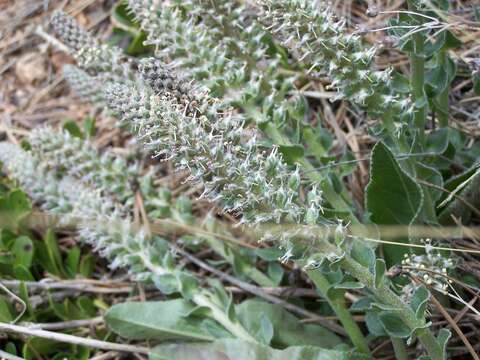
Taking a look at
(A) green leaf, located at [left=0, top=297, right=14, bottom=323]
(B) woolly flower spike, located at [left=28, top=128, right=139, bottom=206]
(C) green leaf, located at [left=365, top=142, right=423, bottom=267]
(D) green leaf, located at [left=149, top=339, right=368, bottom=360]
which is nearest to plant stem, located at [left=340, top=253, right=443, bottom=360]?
(D) green leaf, located at [left=149, top=339, right=368, bottom=360]

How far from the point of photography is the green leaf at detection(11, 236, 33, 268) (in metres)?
2.90

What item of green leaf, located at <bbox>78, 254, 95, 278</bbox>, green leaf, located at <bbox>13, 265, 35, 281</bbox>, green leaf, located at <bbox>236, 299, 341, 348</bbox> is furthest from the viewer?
green leaf, located at <bbox>78, 254, 95, 278</bbox>

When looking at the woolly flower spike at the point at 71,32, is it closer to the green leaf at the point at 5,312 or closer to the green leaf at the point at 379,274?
the green leaf at the point at 5,312

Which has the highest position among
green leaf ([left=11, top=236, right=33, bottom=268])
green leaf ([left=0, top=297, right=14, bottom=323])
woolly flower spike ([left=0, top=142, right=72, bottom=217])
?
woolly flower spike ([left=0, top=142, right=72, bottom=217])

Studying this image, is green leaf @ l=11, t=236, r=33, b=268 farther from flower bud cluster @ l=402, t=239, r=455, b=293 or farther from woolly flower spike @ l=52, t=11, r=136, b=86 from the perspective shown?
flower bud cluster @ l=402, t=239, r=455, b=293

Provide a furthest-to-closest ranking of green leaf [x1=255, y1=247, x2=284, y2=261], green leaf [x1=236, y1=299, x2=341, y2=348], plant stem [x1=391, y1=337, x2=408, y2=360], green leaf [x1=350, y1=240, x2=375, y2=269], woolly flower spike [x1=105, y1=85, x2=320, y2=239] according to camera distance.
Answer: green leaf [x1=236, y1=299, x2=341, y2=348] < green leaf [x1=255, y1=247, x2=284, y2=261] < plant stem [x1=391, y1=337, x2=408, y2=360] < green leaf [x1=350, y1=240, x2=375, y2=269] < woolly flower spike [x1=105, y1=85, x2=320, y2=239]

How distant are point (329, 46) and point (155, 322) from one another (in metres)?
1.20

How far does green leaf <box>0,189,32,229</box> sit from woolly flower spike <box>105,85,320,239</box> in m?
1.44

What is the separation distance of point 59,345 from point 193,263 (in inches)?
25.9

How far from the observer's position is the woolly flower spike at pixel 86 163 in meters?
2.90

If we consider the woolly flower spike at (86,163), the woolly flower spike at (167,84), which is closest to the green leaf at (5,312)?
the woolly flower spike at (86,163)

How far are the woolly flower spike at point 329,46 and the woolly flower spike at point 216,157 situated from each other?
38cm

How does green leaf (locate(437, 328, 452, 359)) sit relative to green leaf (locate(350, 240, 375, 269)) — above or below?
below

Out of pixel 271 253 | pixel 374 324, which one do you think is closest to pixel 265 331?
pixel 271 253
